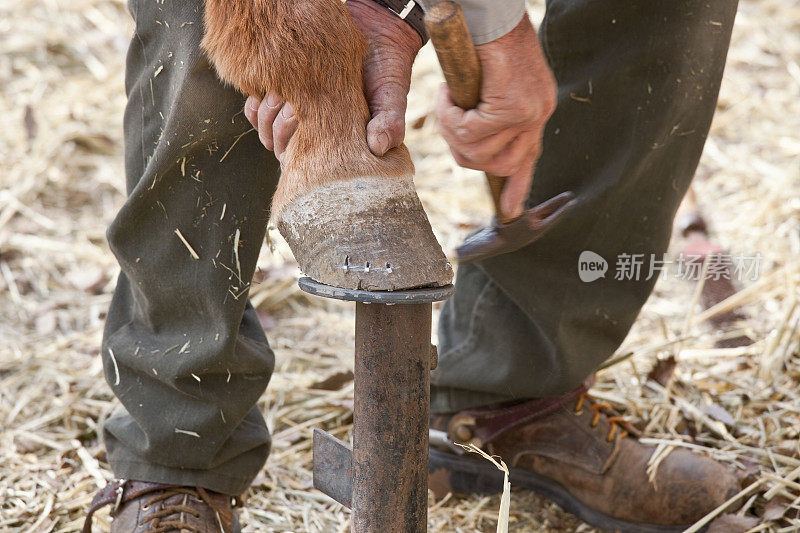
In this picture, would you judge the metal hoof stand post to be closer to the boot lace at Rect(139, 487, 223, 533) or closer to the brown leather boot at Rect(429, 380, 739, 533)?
the boot lace at Rect(139, 487, 223, 533)

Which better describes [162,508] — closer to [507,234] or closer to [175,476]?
[175,476]

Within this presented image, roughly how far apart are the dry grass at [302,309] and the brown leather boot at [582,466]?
46mm

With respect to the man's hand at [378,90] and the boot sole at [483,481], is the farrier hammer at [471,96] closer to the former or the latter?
the man's hand at [378,90]

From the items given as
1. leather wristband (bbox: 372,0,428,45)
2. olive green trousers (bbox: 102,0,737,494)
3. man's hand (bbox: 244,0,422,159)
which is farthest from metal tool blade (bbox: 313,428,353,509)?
leather wristband (bbox: 372,0,428,45)

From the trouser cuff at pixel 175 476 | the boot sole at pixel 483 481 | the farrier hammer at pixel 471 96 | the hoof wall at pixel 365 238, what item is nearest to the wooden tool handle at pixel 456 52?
the farrier hammer at pixel 471 96

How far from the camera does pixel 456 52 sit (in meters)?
0.92

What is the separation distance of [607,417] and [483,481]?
298mm

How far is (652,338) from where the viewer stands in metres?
2.36

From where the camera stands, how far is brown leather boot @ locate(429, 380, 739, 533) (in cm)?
165

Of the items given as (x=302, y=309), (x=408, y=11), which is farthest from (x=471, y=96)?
(x=302, y=309)

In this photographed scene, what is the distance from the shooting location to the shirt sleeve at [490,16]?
0.94 metres

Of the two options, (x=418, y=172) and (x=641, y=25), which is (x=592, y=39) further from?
(x=418, y=172)

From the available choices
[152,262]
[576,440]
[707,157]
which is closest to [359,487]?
[152,262]

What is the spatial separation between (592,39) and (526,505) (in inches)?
37.4
